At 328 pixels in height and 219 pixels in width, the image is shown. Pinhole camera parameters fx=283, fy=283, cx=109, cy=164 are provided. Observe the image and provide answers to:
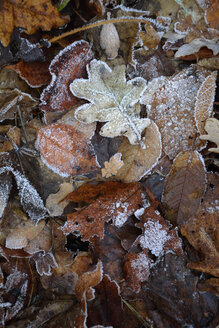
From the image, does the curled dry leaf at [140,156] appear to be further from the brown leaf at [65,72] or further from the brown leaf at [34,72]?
the brown leaf at [34,72]

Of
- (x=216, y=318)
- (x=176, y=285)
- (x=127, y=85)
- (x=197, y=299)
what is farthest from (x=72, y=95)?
(x=216, y=318)

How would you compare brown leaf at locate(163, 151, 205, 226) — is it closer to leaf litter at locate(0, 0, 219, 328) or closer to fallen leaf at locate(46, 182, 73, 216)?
leaf litter at locate(0, 0, 219, 328)

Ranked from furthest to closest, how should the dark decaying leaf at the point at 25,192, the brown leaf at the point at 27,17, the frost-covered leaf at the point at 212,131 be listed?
the dark decaying leaf at the point at 25,192, the frost-covered leaf at the point at 212,131, the brown leaf at the point at 27,17

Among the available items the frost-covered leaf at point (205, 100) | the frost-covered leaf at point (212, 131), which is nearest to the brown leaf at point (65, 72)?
the frost-covered leaf at point (205, 100)

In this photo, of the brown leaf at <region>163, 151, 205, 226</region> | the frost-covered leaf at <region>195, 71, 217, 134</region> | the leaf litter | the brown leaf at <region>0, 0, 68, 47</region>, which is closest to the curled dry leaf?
the leaf litter

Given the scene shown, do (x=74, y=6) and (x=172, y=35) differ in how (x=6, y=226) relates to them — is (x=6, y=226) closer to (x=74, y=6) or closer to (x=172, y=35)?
(x=74, y=6)

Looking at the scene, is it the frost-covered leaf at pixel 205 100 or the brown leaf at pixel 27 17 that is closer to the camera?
the brown leaf at pixel 27 17

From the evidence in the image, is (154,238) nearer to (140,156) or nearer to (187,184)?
(187,184)
